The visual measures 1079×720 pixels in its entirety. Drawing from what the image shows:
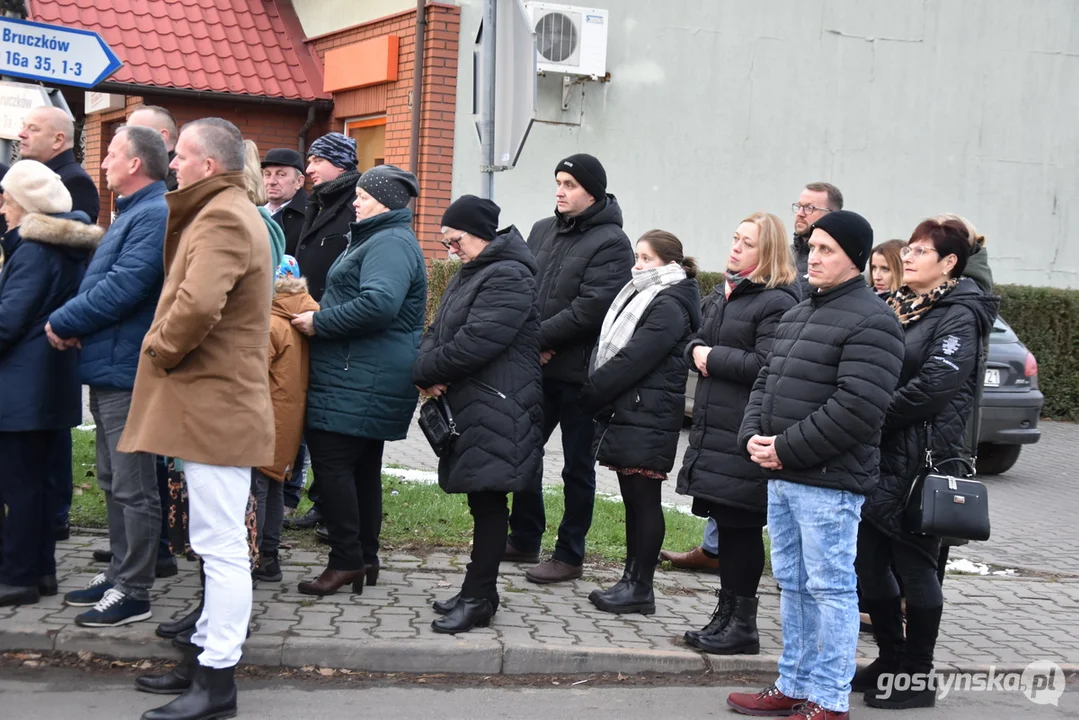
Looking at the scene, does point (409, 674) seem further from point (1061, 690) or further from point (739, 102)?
point (739, 102)

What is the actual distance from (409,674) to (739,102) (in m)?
11.5

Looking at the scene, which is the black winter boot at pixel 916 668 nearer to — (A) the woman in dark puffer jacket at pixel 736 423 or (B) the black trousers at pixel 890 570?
(B) the black trousers at pixel 890 570

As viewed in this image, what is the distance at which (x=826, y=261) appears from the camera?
15.1 feet

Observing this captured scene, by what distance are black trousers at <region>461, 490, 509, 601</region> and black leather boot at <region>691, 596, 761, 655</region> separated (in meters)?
0.97

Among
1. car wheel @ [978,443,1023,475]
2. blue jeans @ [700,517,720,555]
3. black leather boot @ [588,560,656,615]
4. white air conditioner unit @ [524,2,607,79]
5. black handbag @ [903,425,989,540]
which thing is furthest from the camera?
white air conditioner unit @ [524,2,607,79]

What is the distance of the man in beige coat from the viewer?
14.4 ft

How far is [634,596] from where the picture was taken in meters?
5.98

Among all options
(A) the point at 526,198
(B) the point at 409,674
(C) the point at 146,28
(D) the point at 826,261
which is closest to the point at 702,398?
(D) the point at 826,261

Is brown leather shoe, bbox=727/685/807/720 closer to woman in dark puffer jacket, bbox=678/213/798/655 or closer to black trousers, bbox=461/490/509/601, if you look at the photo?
woman in dark puffer jacket, bbox=678/213/798/655

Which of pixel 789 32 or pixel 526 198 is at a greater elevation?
pixel 789 32

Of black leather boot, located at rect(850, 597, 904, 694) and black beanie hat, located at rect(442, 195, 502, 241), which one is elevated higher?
black beanie hat, located at rect(442, 195, 502, 241)

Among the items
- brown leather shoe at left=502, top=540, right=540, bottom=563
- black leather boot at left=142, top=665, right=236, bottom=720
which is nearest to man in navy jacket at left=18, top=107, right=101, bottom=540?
black leather boot at left=142, top=665, right=236, bottom=720

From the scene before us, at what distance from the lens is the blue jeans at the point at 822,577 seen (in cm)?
458

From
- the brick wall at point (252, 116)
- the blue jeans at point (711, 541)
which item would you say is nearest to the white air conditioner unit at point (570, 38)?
the brick wall at point (252, 116)
